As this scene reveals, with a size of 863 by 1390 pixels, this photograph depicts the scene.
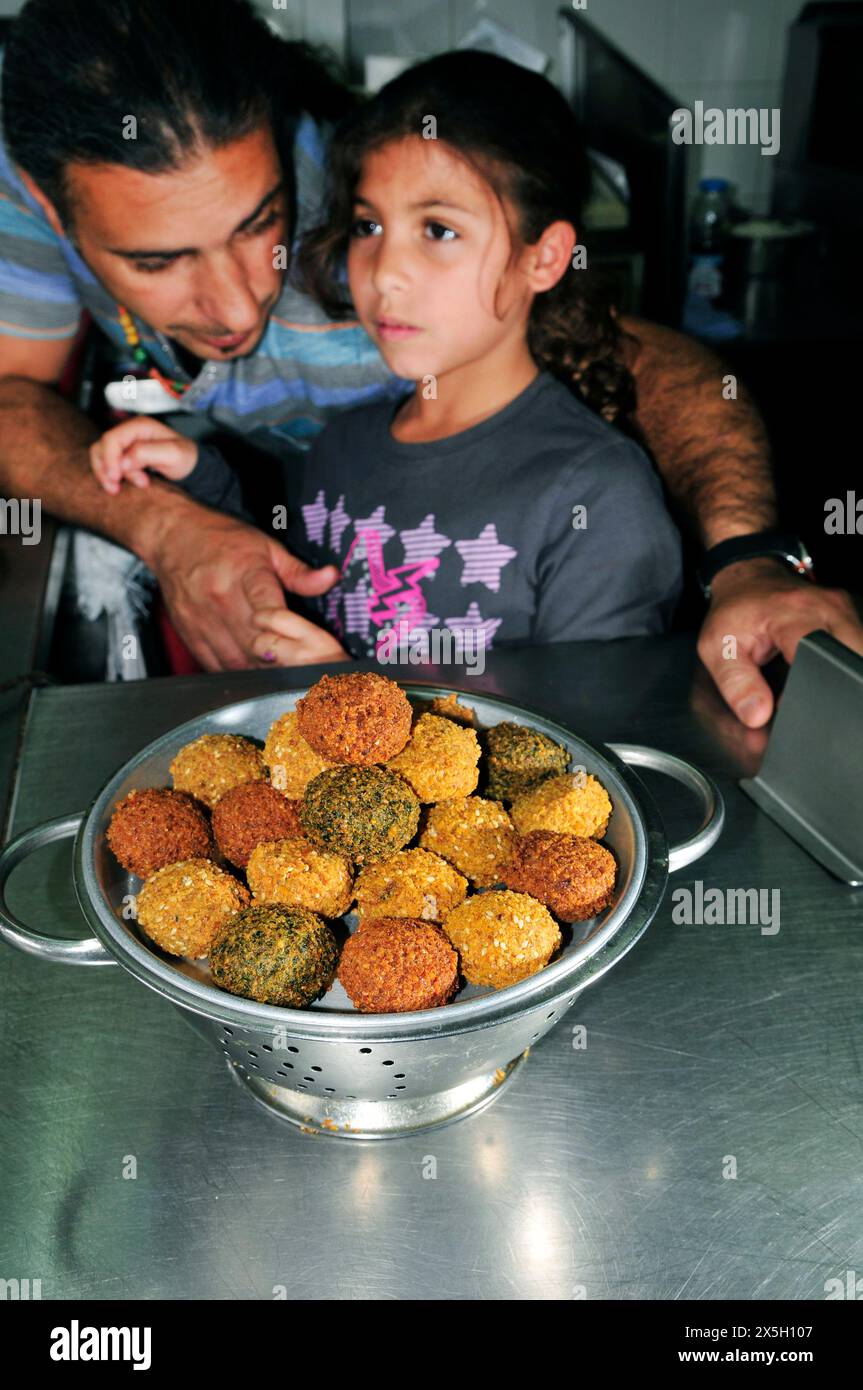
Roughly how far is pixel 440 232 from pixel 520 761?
29.7 inches

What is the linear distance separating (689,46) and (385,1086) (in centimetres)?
364

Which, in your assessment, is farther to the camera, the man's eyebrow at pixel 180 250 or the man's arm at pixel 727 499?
the man's eyebrow at pixel 180 250

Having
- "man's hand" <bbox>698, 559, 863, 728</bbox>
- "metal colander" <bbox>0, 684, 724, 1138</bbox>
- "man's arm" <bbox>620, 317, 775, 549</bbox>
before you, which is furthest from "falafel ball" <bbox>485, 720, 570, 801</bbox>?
"man's arm" <bbox>620, 317, 775, 549</bbox>

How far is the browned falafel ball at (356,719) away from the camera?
0.68m

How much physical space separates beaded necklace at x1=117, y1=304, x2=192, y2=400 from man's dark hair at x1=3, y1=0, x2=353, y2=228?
273 millimetres

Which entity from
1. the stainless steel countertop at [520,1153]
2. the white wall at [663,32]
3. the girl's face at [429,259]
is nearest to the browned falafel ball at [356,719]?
the stainless steel countertop at [520,1153]

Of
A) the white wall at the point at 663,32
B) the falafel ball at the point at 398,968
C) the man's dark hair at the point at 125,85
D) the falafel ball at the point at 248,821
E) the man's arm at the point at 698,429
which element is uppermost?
the white wall at the point at 663,32

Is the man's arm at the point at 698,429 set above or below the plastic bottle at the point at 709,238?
below

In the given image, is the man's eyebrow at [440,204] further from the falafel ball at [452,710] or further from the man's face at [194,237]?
the falafel ball at [452,710]

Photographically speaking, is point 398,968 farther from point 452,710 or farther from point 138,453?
point 138,453

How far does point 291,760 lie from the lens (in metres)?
0.73

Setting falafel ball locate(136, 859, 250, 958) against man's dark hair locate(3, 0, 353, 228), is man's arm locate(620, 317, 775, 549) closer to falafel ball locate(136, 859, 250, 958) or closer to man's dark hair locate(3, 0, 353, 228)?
man's dark hair locate(3, 0, 353, 228)

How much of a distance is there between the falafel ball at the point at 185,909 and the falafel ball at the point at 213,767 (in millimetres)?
93

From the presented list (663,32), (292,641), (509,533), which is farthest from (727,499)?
(663,32)
